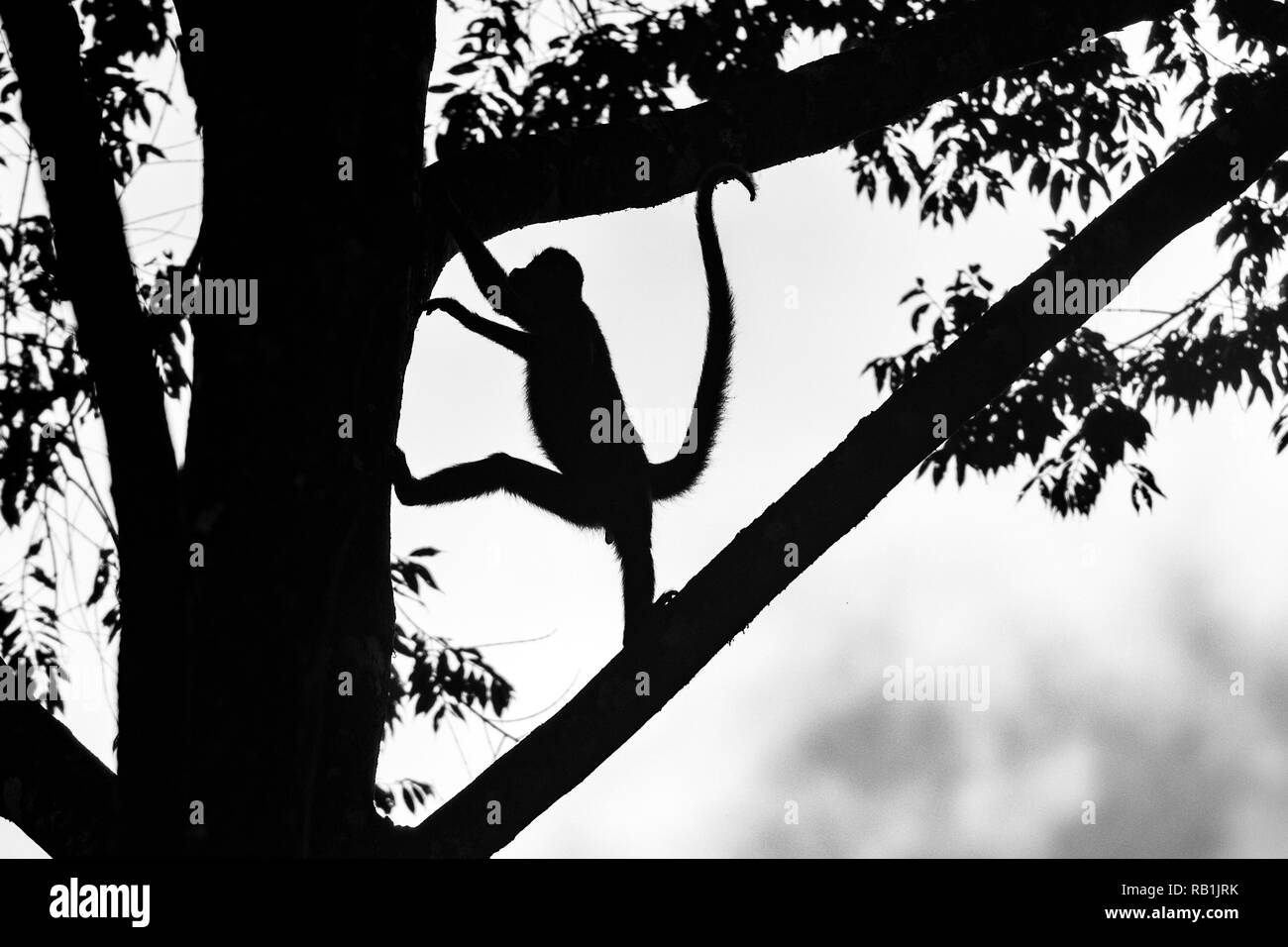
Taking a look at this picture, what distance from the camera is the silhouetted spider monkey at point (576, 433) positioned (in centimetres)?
459

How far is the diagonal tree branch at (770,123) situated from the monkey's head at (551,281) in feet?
6.15

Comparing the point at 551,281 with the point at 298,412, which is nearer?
the point at 298,412

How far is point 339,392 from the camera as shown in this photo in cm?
234

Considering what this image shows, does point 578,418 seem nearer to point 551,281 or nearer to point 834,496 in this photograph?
point 551,281

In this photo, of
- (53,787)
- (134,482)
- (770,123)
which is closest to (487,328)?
(770,123)

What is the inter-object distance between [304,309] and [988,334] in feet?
4.96

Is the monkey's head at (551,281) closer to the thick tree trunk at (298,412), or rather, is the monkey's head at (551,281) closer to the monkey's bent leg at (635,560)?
the monkey's bent leg at (635,560)

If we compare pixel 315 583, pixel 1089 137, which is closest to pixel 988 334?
pixel 315 583

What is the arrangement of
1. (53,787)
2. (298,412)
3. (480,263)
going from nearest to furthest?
1. (298,412)
2. (53,787)
3. (480,263)

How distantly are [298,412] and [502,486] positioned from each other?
98.9 inches

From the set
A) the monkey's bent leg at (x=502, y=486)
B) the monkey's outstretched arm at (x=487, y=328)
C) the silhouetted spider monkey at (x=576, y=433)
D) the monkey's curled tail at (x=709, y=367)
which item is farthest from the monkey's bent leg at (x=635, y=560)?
the monkey's outstretched arm at (x=487, y=328)

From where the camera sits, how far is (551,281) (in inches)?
213
